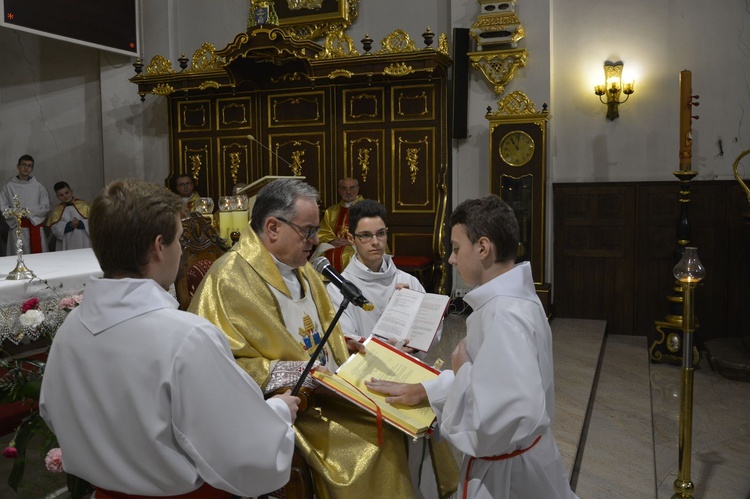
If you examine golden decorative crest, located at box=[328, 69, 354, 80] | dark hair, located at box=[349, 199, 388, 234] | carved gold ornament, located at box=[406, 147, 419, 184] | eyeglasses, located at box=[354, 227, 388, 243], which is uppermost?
golden decorative crest, located at box=[328, 69, 354, 80]

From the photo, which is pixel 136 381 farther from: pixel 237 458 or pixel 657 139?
pixel 657 139

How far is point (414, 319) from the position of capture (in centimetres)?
285

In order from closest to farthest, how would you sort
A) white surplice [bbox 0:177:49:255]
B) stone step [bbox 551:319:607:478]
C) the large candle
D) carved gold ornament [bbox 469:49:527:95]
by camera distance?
stone step [bbox 551:319:607:478] < the large candle < carved gold ornament [bbox 469:49:527:95] < white surplice [bbox 0:177:49:255]

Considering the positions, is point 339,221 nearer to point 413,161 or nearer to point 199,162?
point 413,161

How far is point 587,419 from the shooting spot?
4.46 meters

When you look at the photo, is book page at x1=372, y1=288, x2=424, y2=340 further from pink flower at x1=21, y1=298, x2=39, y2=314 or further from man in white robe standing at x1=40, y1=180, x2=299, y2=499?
pink flower at x1=21, y1=298, x2=39, y2=314

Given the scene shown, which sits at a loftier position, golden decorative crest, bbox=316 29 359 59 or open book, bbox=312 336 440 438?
golden decorative crest, bbox=316 29 359 59

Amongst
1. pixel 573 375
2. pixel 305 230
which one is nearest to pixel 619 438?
pixel 573 375

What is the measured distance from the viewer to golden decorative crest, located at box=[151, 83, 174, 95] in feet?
28.0

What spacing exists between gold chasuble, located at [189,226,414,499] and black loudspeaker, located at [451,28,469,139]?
5.33 metres

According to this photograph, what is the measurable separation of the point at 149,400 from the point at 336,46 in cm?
699

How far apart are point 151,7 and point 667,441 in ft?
28.4

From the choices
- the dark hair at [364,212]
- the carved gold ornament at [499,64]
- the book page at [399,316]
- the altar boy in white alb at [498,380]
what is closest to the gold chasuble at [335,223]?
the carved gold ornament at [499,64]

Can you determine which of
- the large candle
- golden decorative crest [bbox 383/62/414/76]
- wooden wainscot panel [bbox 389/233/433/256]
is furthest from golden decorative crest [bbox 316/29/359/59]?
the large candle
